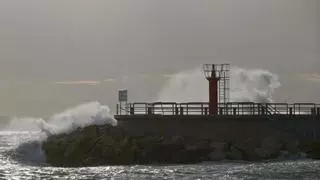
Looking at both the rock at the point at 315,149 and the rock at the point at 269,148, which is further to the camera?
the rock at the point at 315,149

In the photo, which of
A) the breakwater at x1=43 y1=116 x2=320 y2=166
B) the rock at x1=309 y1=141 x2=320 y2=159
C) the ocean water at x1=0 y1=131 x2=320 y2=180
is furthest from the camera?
the rock at x1=309 y1=141 x2=320 y2=159

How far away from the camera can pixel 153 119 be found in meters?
46.1

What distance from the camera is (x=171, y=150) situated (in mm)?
43250

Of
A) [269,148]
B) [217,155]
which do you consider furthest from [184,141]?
[269,148]

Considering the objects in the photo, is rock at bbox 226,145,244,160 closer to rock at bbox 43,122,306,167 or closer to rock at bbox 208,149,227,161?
rock at bbox 43,122,306,167

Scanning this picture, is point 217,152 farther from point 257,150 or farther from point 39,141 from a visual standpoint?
point 39,141

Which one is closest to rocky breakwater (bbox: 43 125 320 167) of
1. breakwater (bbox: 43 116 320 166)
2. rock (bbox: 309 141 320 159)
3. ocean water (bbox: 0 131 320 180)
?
breakwater (bbox: 43 116 320 166)

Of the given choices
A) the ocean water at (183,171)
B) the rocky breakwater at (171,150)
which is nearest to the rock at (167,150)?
the rocky breakwater at (171,150)

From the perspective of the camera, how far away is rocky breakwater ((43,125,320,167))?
43.1 m

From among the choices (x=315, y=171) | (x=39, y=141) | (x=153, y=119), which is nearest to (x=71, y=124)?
(x=39, y=141)

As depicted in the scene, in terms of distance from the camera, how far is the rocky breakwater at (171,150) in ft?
141

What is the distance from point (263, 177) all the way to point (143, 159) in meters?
10.7

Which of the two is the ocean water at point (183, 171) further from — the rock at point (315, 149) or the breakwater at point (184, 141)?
the breakwater at point (184, 141)

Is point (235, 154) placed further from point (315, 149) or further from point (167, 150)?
point (315, 149)
